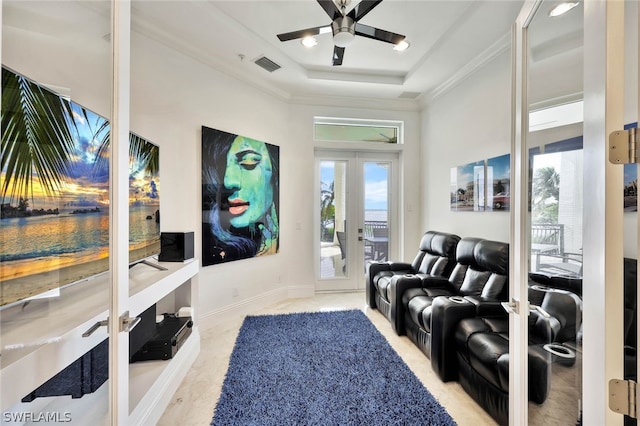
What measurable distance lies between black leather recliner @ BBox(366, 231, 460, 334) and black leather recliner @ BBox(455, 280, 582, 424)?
2.90ft

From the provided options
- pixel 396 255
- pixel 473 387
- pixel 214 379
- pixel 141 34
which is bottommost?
pixel 214 379

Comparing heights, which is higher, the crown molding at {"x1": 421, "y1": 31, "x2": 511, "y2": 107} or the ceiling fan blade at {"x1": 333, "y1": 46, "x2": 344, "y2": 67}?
the crown molding at {"x1": 421, "y1": 31, "x2": 511, "y2": 107}

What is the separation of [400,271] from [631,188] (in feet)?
9.67

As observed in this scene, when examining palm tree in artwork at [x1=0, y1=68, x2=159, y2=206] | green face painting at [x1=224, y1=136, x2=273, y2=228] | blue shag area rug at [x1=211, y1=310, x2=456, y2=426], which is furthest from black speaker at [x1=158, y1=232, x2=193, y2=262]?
palm tree in artwork at [x1=0, y1=68, x2=159, y2=206]

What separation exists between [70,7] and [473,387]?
3270 mm

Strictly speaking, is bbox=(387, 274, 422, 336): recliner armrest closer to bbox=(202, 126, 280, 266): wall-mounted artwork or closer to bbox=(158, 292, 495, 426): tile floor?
bbox=(158, 292, 495, 426): tile floor

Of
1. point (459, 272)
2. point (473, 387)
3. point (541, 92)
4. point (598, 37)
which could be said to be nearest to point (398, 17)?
point (541, 92)

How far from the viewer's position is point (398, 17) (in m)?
2.55

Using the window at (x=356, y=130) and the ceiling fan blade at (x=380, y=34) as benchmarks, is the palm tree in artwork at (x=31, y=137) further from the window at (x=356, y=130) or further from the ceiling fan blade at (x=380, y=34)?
the window at (x=356, y=130)

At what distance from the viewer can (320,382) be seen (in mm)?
2002

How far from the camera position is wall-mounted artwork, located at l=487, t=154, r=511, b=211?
266cm

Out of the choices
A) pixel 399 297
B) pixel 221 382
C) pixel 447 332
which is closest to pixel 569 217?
pixel 447 332

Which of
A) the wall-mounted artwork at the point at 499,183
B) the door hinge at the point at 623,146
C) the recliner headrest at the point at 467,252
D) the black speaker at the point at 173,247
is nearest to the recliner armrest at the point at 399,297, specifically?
the recliner headrest at the point at 467,252

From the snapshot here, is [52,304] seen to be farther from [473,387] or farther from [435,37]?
[435,37]
